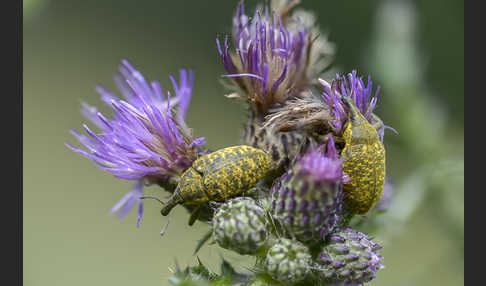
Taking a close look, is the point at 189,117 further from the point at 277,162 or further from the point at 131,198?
the point at 277,162

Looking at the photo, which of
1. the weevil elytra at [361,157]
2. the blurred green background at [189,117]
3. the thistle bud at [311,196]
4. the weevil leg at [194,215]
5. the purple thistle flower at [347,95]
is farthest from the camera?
the blurred green background at [189,117]

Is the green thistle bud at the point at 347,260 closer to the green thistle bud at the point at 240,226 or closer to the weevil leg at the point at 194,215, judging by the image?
the green thistle bud at the point at 240,226

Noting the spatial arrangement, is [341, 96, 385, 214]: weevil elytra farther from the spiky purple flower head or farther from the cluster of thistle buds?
the spiky purple flower head

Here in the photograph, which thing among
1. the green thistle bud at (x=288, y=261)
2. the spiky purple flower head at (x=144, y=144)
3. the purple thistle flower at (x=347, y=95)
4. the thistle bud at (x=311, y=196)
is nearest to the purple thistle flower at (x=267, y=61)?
the purple thistle flower at (x=347, y=95)

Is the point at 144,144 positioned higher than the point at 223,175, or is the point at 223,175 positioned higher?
the point at 144,144

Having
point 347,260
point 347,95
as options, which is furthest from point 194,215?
point 347,95

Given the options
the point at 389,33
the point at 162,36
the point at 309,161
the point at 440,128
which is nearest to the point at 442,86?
the point at 440,128
